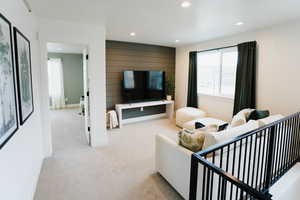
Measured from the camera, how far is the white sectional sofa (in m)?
2.04

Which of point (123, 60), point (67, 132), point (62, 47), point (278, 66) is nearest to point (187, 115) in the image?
point (278, 66)

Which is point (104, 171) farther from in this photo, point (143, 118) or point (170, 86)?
point (170, 86)

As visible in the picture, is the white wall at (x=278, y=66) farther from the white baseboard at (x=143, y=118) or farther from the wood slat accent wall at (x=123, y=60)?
the white baseboard at (x=143, y=118)

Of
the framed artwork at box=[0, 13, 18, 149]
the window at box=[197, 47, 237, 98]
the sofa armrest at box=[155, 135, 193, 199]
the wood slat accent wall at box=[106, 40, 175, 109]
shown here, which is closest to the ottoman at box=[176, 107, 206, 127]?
the window at box=[197, 47, 237, 98]

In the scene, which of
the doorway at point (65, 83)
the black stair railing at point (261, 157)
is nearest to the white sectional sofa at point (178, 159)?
the black stair railing at point (261, 157)

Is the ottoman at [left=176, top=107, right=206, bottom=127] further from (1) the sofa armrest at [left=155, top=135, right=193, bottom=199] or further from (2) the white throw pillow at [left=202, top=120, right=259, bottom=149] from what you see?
(2) the white throw pillow at [left=202, top=120, right=259, bottom=149]

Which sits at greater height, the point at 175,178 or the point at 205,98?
the point at 205,98

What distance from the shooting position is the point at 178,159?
2.19 m

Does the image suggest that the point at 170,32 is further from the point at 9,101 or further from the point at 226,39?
the point at 9,101

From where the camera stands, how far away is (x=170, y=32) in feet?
13.4

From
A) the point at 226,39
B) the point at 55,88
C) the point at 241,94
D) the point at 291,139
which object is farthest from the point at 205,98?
the point at 55,88

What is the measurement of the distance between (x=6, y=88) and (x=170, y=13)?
8.15ft

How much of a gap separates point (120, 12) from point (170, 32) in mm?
1621

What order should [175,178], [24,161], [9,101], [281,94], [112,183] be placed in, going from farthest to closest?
[281,94]
[112,183]
[175,178]
[24,161]
[9,101]
